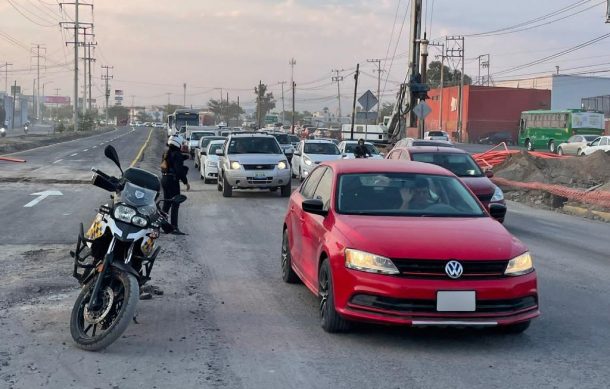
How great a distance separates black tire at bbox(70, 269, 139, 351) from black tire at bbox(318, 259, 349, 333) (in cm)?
164

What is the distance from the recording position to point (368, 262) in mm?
6098

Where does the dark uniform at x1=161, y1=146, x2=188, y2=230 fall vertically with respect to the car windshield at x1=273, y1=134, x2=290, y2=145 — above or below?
below

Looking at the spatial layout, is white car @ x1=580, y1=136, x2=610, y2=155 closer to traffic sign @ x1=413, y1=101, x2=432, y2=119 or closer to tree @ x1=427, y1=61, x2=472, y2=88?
traffic sign @ x1=413, y1=101, x2=432, y2=119

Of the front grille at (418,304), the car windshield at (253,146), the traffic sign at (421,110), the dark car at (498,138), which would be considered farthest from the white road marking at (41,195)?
the dark car at (498,138)

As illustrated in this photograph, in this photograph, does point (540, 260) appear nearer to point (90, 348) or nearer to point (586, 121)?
point (90, 348)

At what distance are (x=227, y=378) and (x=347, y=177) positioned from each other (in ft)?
9.54

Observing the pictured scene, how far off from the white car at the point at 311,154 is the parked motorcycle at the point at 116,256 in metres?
19.1

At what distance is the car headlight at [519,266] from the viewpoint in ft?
20.2

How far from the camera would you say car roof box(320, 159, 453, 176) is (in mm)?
7777

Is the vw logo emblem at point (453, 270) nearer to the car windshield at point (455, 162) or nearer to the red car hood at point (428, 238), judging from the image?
the red car hood at point (428, 238)

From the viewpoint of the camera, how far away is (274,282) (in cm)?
897

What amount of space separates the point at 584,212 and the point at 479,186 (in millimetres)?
5894

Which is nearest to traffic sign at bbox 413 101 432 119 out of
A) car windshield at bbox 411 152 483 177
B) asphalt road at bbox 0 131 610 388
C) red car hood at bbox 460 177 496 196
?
car windshield at bbox 411 152 483 177

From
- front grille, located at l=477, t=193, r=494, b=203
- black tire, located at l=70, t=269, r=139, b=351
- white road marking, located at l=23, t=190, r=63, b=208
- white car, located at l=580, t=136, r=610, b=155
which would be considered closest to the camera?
black tire, located at l=70, t=269, r=139, b=351
